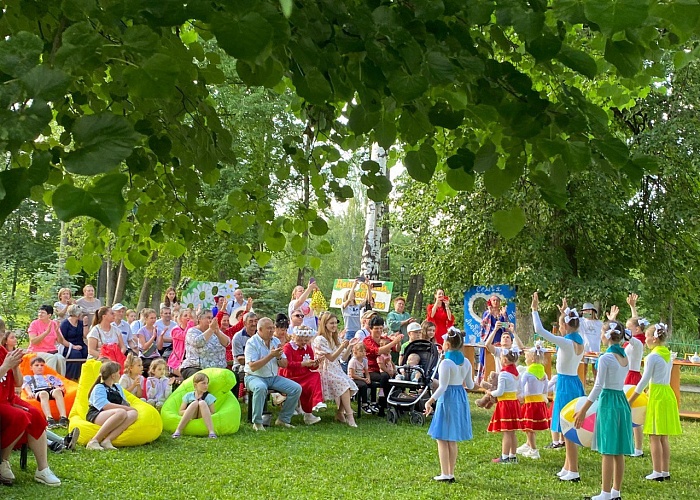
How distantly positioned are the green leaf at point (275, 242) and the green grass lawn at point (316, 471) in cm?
385

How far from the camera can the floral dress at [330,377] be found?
10484 mm

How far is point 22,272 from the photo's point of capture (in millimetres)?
32062

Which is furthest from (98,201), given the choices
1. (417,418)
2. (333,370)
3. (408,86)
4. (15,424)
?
(417,418)

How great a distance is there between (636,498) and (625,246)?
37.5 ft

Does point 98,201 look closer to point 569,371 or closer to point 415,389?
point 569,371

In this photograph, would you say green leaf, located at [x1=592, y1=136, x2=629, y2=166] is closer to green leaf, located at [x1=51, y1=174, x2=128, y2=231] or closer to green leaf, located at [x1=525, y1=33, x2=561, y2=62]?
green leaf, located at [x1=525, y1=33, x2=561, y2=62]

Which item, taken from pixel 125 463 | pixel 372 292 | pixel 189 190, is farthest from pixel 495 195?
pixel 372 292

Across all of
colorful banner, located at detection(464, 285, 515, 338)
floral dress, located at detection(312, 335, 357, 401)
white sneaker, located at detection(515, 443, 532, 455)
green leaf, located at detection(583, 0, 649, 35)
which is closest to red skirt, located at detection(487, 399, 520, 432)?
white sneaker, located at detection(515, 443, 532, 455)

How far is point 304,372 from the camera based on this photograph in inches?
413

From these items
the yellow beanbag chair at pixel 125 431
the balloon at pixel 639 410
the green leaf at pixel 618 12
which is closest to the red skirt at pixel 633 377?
the balloon at pixel 639 410

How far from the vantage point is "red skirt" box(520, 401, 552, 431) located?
8.24 meters

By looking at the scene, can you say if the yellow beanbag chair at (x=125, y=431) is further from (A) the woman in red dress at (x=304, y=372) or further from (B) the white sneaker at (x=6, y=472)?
(A) the woman in red dress at (x=304, y=372)

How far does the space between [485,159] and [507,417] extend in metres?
6.72

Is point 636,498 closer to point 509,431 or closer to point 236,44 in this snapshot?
point 509,431
